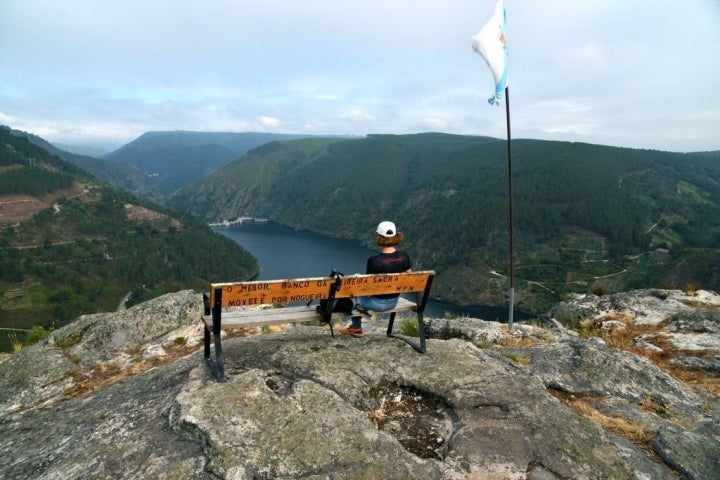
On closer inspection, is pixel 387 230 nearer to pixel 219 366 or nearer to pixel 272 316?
pixel 272 316

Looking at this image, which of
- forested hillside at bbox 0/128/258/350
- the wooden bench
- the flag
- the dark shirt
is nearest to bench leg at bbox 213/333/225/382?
the wooden bench

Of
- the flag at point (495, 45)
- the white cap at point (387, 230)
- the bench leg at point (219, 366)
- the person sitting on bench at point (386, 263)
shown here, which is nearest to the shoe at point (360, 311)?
the person sitting on bench at point (386, 263)

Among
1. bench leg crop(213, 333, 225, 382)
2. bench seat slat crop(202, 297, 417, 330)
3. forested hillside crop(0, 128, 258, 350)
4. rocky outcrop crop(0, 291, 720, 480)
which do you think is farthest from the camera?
forested hillside crop(0, 128, 258, 350)

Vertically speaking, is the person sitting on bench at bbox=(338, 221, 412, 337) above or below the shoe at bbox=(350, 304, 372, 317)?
above

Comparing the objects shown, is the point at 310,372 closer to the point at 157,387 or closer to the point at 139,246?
the point at 157,387

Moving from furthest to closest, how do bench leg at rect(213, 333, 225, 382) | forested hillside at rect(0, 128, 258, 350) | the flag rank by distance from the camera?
forested hillside at rect(0, 128, 258, 350) < the flag < bench leg at rect(213, 333, 225, 382)

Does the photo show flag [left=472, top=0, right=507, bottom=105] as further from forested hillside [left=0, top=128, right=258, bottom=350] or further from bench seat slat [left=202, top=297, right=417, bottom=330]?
forested hillside [left=0, top=128, right=258, bottom=350]

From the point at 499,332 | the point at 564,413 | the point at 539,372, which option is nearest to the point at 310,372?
the point at 564,413

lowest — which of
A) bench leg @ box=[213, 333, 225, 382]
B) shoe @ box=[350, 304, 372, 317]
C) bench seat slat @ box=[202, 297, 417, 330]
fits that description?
bench leg @ box=[213, 333, 225, 382]

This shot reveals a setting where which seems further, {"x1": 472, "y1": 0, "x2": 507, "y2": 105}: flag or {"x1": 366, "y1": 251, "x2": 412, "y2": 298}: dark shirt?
{"x1": 472, "y1": 0, "x2": 507, "y2": 105}: flag
